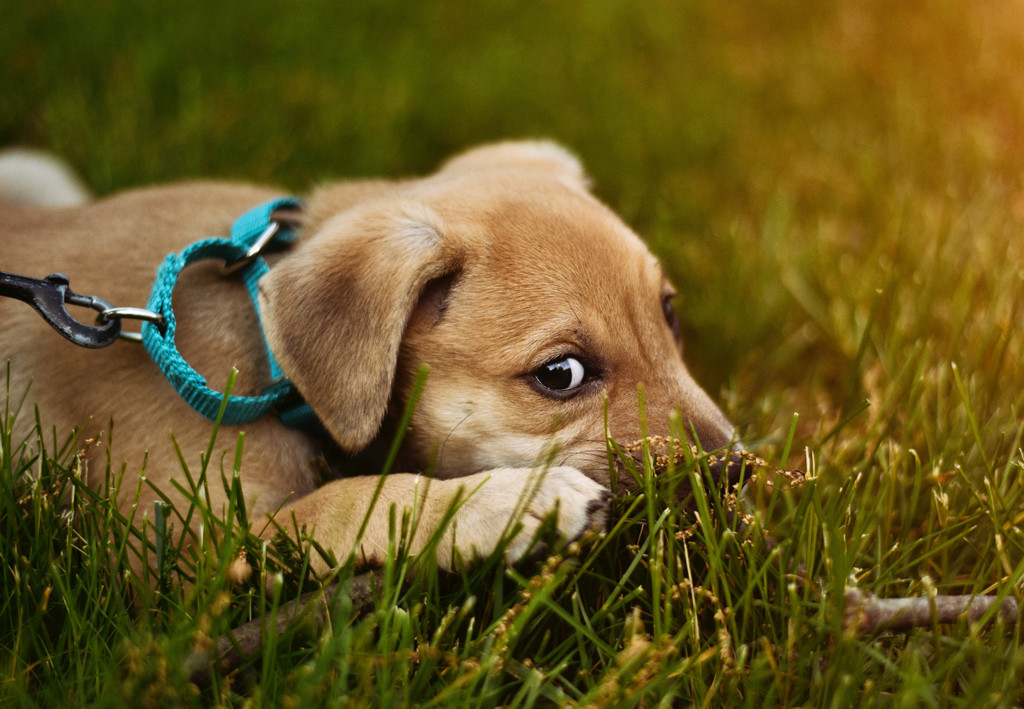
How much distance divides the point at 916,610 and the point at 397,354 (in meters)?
1.43

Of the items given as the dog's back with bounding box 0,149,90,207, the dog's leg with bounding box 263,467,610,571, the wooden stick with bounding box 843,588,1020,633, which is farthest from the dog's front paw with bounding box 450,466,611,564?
the dog's back with bounding box 0,149,90,207

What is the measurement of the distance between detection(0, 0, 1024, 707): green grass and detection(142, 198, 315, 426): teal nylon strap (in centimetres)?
21

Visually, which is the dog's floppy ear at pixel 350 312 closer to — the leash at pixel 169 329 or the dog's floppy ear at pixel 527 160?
the leash at pixel 169 329

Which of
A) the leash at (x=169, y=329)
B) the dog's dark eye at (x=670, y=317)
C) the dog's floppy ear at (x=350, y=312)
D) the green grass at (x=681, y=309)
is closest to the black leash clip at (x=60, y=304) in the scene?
the leash at (x=169, y=329)

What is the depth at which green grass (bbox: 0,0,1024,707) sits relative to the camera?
174cm

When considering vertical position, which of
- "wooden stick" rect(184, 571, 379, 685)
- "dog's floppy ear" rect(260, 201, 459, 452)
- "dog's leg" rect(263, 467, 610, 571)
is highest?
"dog's floppy ear" rect(260, 201, 459, 452)

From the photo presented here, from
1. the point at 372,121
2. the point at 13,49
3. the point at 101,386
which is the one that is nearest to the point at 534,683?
the point at 101,386

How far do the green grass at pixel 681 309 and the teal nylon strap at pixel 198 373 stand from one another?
8.3 inches

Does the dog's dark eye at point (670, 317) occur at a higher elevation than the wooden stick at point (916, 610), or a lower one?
higher

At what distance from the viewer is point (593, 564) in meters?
2.10

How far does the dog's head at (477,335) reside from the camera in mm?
2242

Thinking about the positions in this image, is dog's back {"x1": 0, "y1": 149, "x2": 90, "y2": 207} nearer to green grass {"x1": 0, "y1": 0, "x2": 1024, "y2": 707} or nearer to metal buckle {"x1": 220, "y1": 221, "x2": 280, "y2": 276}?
green grass {"x1": 0, "y1": 0, "x2": 1024, "y2": 707}

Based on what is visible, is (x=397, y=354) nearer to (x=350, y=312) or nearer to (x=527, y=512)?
(x=350, y=312)

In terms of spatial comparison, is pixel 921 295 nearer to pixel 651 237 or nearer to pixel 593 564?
pixel 651 237
